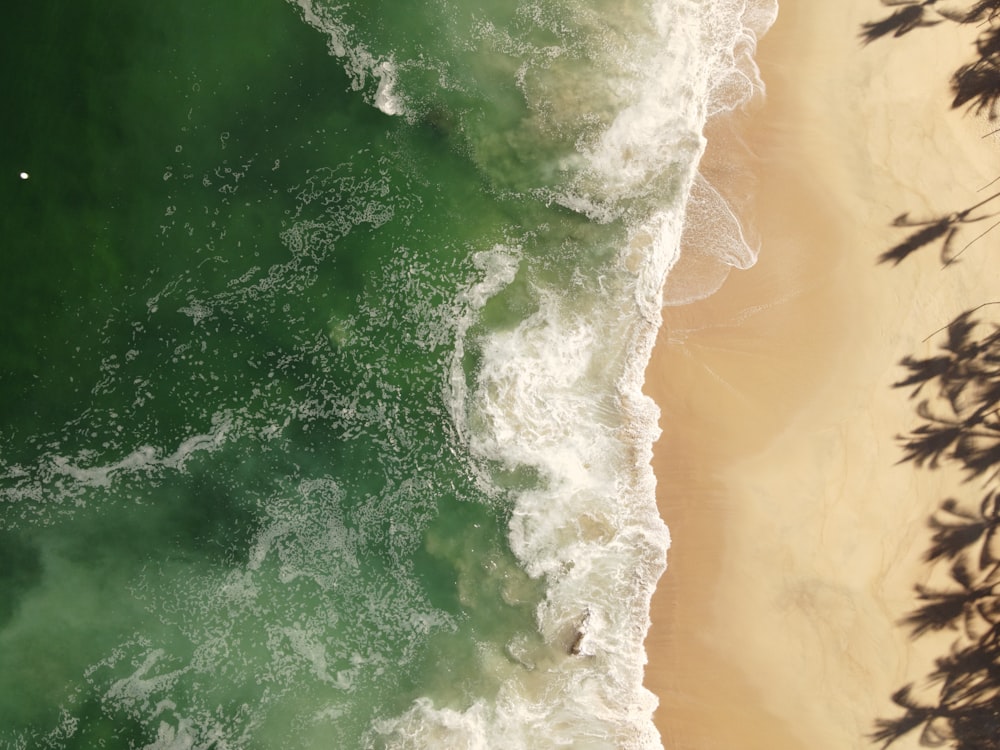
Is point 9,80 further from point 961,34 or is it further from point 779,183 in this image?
point 961,34

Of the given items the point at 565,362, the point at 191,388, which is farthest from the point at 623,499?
the point at 191,388

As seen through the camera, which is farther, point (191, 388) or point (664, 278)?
point (191, 388)

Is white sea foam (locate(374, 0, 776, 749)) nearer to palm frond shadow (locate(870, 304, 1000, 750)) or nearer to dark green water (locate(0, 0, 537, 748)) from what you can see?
dark green water (locate(0, 0, 537, 748))

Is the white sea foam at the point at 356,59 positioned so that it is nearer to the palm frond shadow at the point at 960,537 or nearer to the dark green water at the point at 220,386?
the dark green water at the point at 220,386

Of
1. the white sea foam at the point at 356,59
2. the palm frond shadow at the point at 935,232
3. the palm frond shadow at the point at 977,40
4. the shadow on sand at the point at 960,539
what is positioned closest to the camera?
the shadow on sand at the point at 960,539

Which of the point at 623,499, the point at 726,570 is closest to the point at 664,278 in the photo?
the point at 623,499

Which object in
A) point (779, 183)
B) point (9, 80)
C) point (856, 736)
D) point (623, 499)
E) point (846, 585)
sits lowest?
point (856, 736)

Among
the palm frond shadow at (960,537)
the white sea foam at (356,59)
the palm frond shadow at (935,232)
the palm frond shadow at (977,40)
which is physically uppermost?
the white sea foam at (356,59)

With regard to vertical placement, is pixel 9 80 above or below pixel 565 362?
above

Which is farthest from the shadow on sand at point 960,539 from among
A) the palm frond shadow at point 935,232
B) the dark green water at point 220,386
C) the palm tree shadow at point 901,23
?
the dark green water at point 220,386
